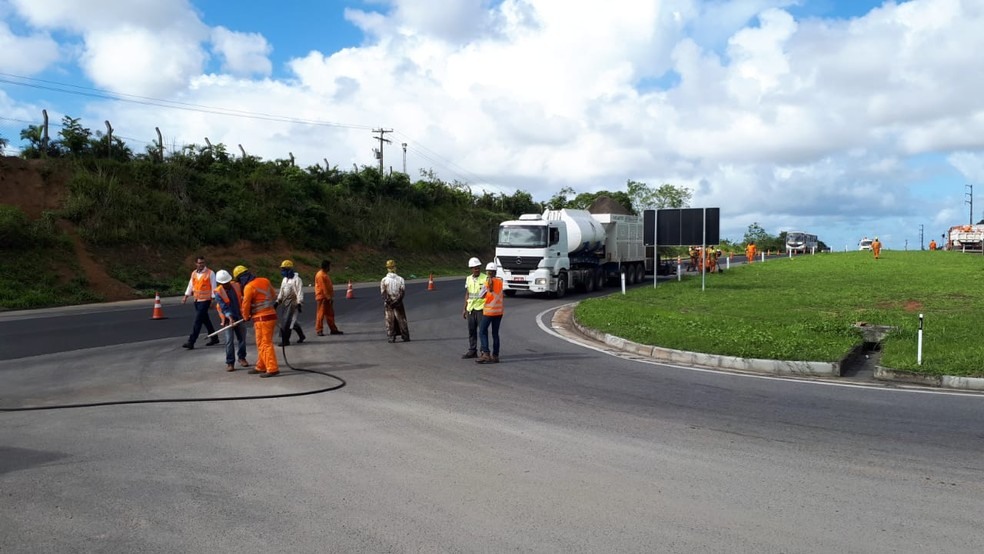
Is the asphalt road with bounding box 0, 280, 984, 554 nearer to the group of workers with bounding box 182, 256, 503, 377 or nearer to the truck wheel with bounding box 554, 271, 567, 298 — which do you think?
the group of workers with bounding box 182, 256, 503, 377

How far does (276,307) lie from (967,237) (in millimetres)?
72555

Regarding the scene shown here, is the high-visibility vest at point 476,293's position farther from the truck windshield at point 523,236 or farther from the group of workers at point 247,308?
the truck windshield at point 523,236

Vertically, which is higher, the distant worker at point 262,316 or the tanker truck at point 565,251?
the tanker truck at point 565,251

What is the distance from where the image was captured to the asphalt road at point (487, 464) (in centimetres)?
449

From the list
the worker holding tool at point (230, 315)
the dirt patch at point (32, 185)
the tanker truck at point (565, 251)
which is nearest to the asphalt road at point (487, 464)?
the worker holding tool at point (230, 315)

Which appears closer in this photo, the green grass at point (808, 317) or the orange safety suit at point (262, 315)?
the orange safety suit at point (262, 315)

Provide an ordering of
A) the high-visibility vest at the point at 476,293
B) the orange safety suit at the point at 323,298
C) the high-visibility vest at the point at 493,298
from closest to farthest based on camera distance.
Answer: the high-visibility vest at the point at 493,298 → the high-visibility vest at the point at 476,293 → the orange safety suit at the point at 323,298

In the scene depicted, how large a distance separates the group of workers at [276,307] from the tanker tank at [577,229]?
1331cm

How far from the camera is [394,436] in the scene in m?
6.86

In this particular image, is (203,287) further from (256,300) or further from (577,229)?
(577,229)

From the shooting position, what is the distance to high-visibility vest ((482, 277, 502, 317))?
11781 millimetres

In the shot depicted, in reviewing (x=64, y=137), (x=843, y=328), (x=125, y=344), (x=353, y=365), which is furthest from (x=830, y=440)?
(x=64, y=137)

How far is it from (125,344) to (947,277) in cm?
3019

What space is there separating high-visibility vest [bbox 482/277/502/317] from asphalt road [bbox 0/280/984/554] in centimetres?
123
